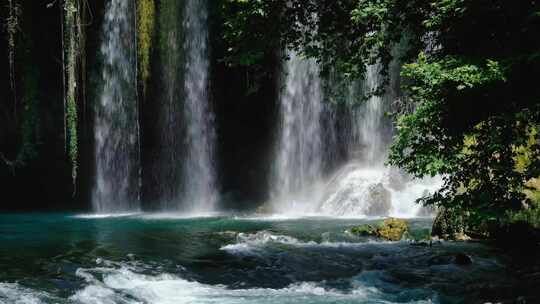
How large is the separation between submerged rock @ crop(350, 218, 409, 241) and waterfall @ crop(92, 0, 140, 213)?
1326 centimetres

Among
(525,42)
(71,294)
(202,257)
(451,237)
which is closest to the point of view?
(525,42)

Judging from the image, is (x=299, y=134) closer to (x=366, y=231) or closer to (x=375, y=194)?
(x=375, y=194)

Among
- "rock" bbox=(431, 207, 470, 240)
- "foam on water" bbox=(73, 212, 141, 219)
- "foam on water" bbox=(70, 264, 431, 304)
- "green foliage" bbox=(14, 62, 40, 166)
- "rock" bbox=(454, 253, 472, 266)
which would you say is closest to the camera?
"foam on water" bbox=(70, 264, 431, 304)

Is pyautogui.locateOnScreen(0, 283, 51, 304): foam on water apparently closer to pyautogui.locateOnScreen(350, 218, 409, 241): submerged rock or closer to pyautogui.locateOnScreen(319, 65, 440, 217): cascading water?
pyautogui.locateOnScreen(350, 218, 409, 241): submerged rock

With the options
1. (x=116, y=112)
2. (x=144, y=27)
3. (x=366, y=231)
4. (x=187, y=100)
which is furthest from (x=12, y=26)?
(x=366, y=231)

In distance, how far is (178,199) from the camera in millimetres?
26828

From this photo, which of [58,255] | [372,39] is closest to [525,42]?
[372,39]

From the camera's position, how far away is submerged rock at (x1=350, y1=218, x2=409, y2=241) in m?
15.0

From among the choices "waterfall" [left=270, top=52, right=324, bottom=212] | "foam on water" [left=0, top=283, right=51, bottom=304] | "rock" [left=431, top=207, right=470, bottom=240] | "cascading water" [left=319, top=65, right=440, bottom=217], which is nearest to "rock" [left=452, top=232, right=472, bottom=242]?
"rock" [left=431, top=207, right=470, bottom=240]

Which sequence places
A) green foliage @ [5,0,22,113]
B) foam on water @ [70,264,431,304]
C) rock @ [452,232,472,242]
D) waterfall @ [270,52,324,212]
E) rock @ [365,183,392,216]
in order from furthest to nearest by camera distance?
waterfall @ [270,52,324,212] < rock @ [365,183,392,216] < green foliage @ [5,0,22,113] < rock @ [452,232,472,242] < foam on water @ [70,264,431,304]

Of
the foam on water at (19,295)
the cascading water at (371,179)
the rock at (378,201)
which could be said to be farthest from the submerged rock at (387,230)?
the foam on water at (19,295)

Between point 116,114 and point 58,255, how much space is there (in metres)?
13.8

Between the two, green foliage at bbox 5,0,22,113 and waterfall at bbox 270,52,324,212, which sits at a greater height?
green foliage at bbox 5,0,22,113

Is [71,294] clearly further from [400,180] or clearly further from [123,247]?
[400,180]
